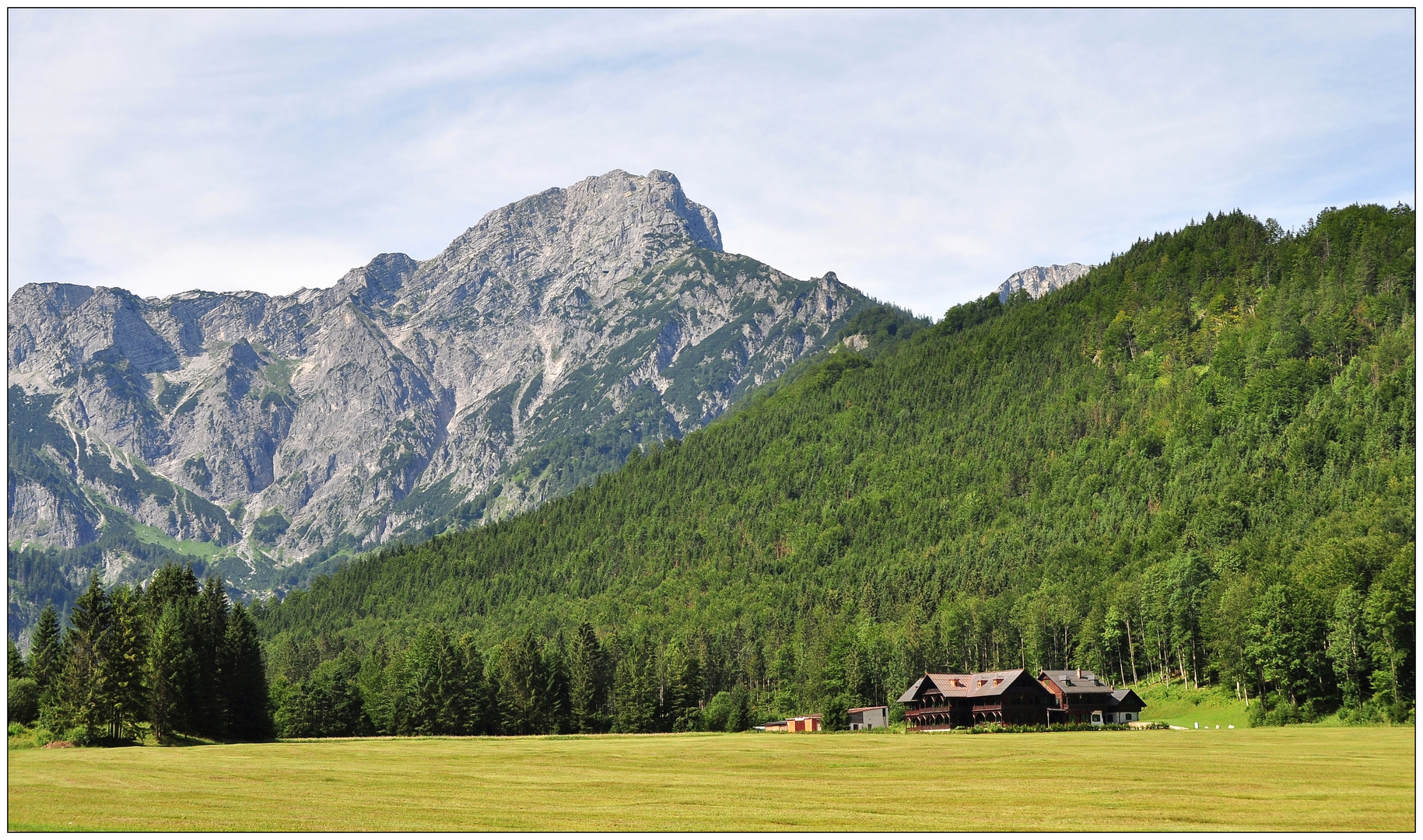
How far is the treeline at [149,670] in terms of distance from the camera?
3777 inches

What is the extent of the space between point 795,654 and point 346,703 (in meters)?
73.9

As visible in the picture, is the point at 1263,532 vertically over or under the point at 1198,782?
over

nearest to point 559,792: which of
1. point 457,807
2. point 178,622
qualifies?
point 457,807

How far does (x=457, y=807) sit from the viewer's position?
52.1 m

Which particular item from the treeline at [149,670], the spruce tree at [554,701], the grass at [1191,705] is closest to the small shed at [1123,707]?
the grass at [1191,705]

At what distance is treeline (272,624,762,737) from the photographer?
148125mm

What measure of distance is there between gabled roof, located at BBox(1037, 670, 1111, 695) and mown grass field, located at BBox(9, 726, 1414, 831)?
49.0 meters

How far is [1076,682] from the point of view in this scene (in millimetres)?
146750

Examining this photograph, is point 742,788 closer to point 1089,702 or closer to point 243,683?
point 243,683

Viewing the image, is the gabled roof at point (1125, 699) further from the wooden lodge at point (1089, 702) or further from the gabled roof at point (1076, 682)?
the gabled roof at point (1076, 682)

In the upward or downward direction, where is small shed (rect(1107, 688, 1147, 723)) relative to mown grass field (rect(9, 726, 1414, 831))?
downward

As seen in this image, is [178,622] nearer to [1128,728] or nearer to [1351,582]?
[1128,728]

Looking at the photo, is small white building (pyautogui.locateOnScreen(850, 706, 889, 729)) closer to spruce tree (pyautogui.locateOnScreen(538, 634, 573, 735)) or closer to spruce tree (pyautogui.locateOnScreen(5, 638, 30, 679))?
spruce tree (pyautogui.locateOnScreen(538, 634, 573, 735))

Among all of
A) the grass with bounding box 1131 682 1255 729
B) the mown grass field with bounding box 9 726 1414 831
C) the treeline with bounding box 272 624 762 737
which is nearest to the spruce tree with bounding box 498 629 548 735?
the treeline with bounding box 272 624 762 737
